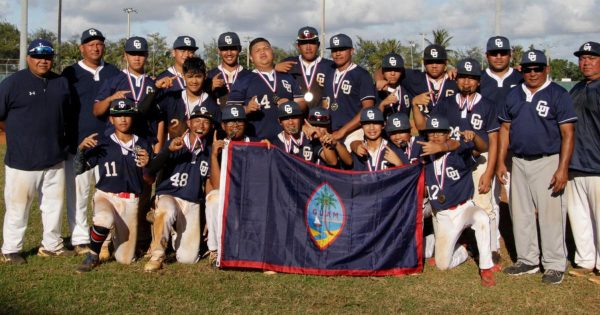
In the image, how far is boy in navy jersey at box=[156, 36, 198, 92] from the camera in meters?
8.53

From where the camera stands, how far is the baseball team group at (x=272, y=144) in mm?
7418

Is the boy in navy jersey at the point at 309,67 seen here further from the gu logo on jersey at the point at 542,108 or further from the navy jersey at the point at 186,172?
the gu logo on jersey at the point at 542,108

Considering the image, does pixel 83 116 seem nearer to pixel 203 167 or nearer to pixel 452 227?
pixel 203 167

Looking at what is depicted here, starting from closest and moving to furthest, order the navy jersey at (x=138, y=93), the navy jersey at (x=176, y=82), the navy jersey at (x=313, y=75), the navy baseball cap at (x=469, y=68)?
1. the navy baseball cap at (x=469, y=68)
2. the navy jersey at (x=138, y=93)
3. the navy jersey at (x=176, y=82)
4. the navy jersey at (x=313, y=75)

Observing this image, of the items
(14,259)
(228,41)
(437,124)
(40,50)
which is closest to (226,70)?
(228,41)

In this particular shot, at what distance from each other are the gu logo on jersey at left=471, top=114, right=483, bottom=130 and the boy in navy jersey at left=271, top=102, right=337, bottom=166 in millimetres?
1783

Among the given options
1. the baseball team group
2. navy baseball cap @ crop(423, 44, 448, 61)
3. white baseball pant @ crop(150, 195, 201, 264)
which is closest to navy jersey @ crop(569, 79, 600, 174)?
the baseball team group

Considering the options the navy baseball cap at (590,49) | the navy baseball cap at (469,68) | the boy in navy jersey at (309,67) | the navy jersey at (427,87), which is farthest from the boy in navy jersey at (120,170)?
the navy baseball cap at (590,49)

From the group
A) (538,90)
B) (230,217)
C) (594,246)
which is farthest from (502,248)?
(230,217)

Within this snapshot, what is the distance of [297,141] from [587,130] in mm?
3406

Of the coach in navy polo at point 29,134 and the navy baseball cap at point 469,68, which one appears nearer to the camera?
the coach in navy polo at point 29,134

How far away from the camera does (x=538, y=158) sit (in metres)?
7.39

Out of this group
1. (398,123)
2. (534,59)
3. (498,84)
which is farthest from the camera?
(498,84)

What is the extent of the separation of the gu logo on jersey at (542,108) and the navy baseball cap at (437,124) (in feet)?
3.36
